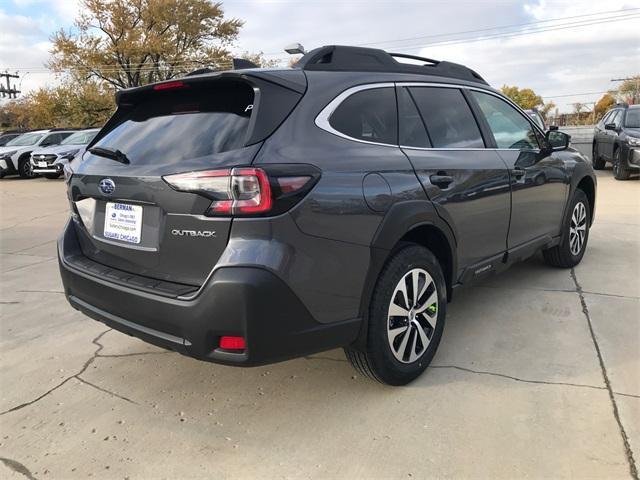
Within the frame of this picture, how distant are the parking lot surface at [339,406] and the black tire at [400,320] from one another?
14 centimetres

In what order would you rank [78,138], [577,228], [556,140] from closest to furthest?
[556,140]
[577,228]
[78,138]

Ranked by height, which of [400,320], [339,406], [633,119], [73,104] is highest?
[73,104]

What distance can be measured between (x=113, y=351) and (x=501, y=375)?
2534mm

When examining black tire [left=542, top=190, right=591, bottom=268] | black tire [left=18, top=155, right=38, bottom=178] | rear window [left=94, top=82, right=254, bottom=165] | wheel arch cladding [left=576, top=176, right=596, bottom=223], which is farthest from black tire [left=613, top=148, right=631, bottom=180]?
black tire [left=18, top=155, right=38, bottom=178]

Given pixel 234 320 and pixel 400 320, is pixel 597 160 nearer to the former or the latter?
pixel 400 320

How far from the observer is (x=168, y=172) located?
2.38 metres

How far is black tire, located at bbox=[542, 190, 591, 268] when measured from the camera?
486cm

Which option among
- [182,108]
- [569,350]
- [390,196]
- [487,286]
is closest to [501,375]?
[569,350]

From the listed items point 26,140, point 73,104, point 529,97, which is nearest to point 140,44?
point 73,104

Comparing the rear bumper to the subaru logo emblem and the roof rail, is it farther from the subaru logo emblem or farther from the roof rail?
the roof rail

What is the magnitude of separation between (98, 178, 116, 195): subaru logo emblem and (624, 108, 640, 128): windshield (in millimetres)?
12269

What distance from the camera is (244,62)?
3.04 metres

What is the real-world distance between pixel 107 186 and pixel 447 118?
6.99 feet

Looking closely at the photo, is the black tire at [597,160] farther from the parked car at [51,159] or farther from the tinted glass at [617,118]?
the parked car at [51,159]
